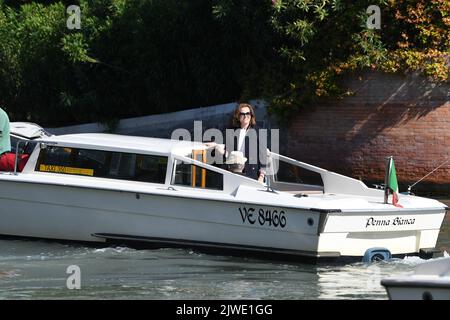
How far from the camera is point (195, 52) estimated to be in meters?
18.9

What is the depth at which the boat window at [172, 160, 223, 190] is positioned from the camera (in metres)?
11.9

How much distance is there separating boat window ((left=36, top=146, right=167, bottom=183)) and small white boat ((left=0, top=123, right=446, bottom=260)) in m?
0.01

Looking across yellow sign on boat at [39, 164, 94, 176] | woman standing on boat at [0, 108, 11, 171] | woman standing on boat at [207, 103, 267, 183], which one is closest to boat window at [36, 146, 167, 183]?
yellow sign on boat at [39, 164, 94, 176]

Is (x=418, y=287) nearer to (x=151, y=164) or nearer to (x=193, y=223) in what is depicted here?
(x=193, y=223)

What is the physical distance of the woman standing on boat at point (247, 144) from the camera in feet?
40.5

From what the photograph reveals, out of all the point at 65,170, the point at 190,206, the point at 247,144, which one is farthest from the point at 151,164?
the point at 247,144

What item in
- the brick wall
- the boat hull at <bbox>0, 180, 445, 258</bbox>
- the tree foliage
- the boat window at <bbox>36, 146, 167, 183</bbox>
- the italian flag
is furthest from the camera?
the tree foliage

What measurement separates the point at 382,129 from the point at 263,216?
616 centimetres

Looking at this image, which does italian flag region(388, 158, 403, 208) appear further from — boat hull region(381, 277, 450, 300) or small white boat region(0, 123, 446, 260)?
boat hull region(381, 277, 450, 300)

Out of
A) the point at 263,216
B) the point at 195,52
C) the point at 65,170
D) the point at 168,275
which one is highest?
the point at 195,52

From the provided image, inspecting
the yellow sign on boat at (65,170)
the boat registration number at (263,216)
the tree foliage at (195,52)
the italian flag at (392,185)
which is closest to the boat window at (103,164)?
the yellow sign on boat at (65,170)

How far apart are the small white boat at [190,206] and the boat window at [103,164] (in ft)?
0.04

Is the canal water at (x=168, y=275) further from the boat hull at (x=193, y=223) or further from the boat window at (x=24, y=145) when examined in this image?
the boat window at (x=24, y=145)
